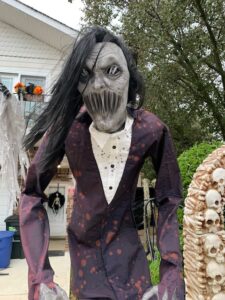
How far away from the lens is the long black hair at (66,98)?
1096 millimetres

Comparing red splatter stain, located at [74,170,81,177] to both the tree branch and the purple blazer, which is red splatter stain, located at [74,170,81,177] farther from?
the tree branch

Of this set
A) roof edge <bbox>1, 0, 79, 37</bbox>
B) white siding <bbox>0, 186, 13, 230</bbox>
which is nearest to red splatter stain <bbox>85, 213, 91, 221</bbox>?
roof edge <bbox>1, 0, 79, 37</bbox>

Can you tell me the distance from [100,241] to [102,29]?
2.25 feet

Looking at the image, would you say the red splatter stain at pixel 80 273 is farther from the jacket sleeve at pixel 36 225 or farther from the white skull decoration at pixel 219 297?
the white skull decoration at pixel 219 297

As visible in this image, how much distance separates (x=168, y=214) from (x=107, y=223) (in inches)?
7.7

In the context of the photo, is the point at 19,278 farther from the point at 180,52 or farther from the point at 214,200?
the point at 180,52

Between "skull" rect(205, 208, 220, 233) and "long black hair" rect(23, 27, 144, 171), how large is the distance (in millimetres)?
768

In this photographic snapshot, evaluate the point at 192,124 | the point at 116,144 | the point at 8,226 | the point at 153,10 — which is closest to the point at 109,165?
the point at 116,144

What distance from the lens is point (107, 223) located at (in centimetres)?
111

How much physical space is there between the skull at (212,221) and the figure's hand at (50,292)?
0.86 m

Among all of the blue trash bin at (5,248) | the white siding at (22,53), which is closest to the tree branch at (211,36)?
the white siding at (22,53)

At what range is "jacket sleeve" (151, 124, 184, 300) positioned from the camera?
3.23 feet

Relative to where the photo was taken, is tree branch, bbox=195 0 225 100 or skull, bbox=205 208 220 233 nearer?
skull, bbox=205 208 220 233

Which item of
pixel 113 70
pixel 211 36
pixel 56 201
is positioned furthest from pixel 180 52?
pixel 113 70
